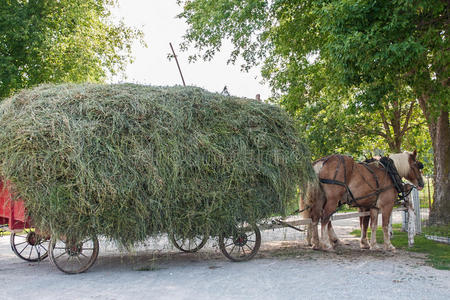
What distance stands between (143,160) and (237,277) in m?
2.32

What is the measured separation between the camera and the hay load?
20.0 ft

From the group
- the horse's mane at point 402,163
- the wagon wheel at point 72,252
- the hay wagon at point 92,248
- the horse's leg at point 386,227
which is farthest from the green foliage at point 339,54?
the wagon wheel at point 72,252

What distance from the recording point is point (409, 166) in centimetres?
926

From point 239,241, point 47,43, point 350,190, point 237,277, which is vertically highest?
point 47,43

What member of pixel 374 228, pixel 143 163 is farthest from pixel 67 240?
pixel 374 228

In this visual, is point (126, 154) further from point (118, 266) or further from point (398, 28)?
point (398, 28)

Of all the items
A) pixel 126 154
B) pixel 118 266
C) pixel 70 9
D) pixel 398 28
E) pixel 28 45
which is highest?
pixel 70 9

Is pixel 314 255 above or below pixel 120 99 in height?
below

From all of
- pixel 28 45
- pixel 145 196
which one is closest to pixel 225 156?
pixel 145 196

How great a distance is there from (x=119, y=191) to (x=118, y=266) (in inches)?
77.2

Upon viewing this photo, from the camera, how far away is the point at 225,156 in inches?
276

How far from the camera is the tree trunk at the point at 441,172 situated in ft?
37.4

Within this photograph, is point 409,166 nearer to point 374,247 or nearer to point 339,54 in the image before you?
point 374,247

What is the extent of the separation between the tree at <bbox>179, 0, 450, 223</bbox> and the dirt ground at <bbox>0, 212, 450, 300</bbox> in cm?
373
